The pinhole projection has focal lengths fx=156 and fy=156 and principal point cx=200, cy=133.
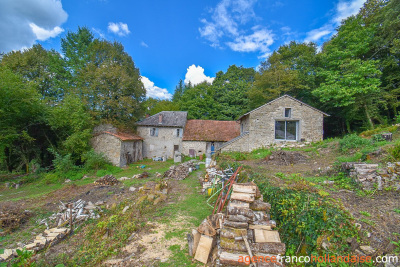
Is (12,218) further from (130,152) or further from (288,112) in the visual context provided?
(288,112)

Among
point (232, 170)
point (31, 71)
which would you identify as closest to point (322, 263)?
point (232, 170)

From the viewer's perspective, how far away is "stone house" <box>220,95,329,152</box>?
44.7ft

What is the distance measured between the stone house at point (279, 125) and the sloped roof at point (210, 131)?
18.7ft

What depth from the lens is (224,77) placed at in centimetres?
2827

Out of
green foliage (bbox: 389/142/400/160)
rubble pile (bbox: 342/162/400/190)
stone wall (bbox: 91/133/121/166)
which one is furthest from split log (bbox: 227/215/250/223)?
stone wall (bbox: 91/133/121/166)

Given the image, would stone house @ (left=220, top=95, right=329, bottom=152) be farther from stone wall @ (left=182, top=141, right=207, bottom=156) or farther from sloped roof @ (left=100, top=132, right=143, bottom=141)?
sloped roof @ (left=100, top=132, right=143, bottom=141)

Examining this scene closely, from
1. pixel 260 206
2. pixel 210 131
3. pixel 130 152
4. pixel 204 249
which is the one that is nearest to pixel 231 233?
pixel 204 249

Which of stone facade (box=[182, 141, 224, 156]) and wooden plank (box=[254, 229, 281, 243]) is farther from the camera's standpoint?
stone facade (box=[182, 141, 224, 156])

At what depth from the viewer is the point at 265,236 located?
3695 mm

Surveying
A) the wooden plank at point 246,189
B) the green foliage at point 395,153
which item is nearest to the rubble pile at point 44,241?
the wooden plank at point 246,189

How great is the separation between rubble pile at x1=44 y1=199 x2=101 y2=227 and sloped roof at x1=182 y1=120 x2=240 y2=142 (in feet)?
43.7

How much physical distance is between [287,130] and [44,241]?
15969 millimetres

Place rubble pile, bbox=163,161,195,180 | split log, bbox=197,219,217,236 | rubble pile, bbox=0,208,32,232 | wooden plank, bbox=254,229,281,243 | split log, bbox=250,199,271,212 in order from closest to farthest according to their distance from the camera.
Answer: wooden plank, bbox=254,229,281,243 → split log, bbox=197,219,217,236 → split log, bbox=250,199,271,212 → rubble pile, bbox=0,208,32,232 → rubble pile, bbox=163,161,195,180

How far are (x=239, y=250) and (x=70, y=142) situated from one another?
15550 mm
